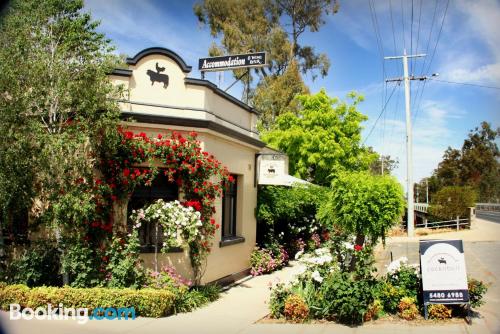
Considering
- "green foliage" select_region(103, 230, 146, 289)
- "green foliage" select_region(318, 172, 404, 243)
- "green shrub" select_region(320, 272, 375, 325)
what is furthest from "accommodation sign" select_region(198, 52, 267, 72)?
"green shrub" select_region(320, 272, 375, 325)

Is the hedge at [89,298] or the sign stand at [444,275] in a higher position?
the sign stand at [444,275]

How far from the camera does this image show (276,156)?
12.1 meters

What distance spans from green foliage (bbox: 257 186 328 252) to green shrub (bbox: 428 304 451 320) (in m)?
5.56

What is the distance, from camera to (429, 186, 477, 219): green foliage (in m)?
28.0

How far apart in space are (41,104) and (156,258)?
3350 millimetres

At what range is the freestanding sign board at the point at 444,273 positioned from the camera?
711 cm

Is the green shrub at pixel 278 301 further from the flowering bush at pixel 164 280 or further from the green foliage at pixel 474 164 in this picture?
the green foliage at pixel 474 164

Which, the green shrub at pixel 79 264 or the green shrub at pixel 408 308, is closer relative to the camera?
the green shrub at pixel 408 308

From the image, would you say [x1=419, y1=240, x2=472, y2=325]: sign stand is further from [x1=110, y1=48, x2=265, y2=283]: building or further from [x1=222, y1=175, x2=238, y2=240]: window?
[x1=222, y1=175, x2=238, y2=240]: window

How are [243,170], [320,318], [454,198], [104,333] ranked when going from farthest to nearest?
[454,198], [243,170], [320,318], [104,333]

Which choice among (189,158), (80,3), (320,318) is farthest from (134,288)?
(80,3)

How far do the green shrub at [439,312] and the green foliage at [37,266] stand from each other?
627cm

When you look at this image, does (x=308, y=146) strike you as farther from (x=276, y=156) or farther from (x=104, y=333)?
(x=104, y=333)

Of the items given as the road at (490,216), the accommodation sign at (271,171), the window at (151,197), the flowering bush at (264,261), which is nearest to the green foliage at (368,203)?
the window at (151,197)
